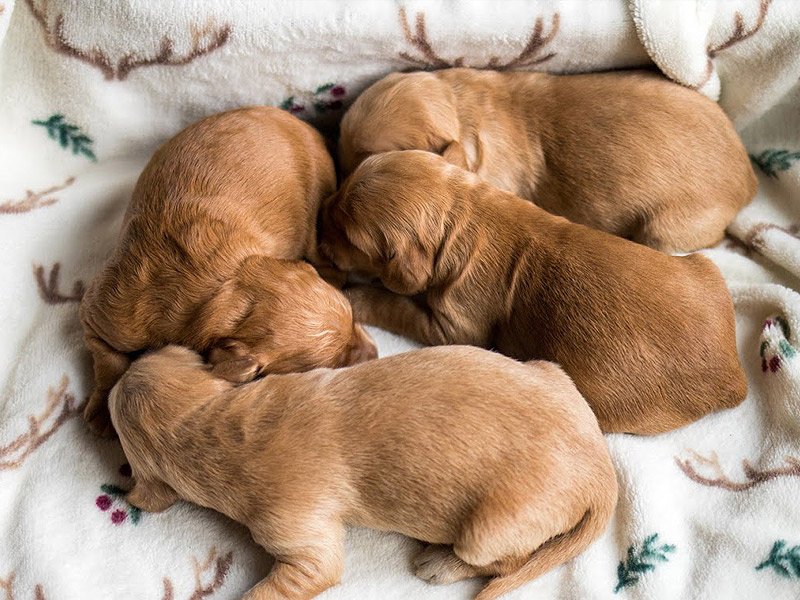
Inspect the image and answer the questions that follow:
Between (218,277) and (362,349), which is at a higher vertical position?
(218,277)

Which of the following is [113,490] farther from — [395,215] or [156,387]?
[395,215]

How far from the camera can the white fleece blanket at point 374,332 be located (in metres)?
1.79

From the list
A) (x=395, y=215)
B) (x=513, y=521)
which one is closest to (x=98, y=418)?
(x=395, y=215)

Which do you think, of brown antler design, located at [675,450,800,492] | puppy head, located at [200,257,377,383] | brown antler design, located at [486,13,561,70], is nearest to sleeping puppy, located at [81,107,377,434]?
puppy head, located at [200,257,377,383]

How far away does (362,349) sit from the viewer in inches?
79.6

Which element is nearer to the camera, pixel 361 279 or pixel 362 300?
pixel 362 300

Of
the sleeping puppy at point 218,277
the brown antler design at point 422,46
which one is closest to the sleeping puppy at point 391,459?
the sleeping puppy at point 218,277

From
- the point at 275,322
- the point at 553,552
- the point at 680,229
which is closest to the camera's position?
the point at 553,552

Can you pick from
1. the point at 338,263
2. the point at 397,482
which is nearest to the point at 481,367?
the point at 397,482

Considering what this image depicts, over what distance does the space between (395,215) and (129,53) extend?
89 cm

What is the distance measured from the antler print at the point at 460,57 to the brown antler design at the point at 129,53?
20.9 inches

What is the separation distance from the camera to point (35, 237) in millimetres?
2174

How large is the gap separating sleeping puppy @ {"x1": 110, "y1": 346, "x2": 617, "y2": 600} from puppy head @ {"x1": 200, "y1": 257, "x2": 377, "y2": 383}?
0.07 m

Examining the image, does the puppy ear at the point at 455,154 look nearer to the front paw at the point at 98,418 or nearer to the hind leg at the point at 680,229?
the hind leg at the point at 680,229
